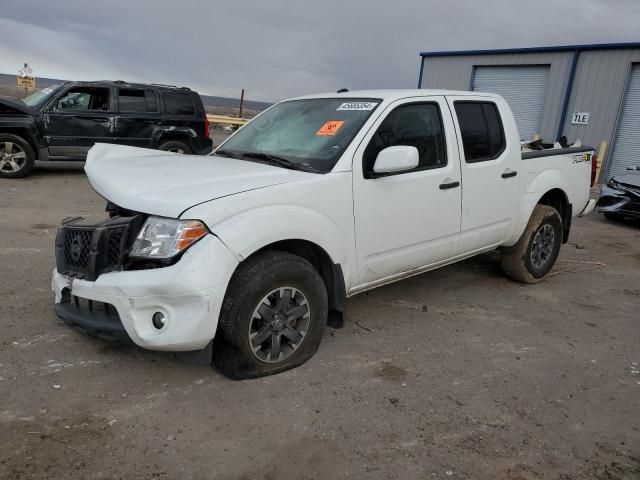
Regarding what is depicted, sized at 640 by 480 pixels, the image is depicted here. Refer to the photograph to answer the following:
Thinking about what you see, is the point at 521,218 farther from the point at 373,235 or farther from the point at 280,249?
the point at 280,249

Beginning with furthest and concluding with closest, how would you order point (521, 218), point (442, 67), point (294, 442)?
1. point (442, 67)
2. point (521, 218)
3. point (294, 442)

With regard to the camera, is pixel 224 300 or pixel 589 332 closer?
pixel 224 300

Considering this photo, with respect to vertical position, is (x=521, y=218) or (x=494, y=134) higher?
(x=494, y=134)

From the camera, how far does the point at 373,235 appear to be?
3.78 metres

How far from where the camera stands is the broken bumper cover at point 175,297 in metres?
2.86

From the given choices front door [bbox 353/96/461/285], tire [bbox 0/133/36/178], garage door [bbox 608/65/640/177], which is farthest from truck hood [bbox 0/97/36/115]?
garage door [bbox 608/65/640/177]

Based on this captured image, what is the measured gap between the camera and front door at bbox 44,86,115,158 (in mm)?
10016

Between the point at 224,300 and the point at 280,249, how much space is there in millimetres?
544

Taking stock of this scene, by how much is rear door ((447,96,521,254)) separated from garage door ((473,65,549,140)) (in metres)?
12.7

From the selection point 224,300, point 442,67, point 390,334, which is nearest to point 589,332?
point 390,334

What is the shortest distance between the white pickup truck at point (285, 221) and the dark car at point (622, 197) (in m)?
5.36

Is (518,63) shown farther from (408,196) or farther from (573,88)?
(408,196)

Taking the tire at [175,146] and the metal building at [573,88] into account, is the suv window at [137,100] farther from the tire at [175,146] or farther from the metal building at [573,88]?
the metal building at [573,88]

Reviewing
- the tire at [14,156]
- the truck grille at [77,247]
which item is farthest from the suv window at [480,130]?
Answer: the tire at [14,156]
